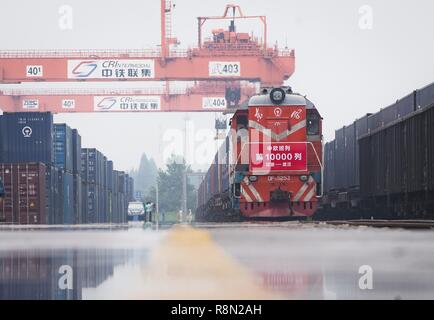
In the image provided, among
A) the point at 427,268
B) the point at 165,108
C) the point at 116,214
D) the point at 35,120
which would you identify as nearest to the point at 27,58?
the point at 35,120

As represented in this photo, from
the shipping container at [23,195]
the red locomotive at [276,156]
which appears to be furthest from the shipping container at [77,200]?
the red locomotive at [276,156]

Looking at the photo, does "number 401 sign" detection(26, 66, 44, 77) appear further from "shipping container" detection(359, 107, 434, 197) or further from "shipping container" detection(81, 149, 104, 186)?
"shipping container" detection(359, 107, 434, 197)

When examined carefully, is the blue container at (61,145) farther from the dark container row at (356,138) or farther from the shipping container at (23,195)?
the dark container row at (356,138)

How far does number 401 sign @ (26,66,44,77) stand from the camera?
164 ft

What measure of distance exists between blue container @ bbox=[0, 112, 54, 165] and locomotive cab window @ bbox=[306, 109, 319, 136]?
65.1ft

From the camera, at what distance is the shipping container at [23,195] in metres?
39.6

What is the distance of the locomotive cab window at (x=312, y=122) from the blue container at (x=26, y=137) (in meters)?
19.9

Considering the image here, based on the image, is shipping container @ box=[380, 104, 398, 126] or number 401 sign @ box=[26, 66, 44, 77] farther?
number 401 sign @ box=[26, 66, 44, 77]

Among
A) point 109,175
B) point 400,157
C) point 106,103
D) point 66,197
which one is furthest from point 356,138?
point 109,175

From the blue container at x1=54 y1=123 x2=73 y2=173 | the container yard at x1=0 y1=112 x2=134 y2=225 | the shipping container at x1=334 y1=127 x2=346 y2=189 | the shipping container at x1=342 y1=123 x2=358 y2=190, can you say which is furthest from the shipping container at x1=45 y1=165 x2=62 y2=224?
the shipping container at x1=342 y1=123 x2=358 y2=190

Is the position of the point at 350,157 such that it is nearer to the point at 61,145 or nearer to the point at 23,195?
the point at 23,195

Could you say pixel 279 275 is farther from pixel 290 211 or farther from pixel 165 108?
pixel 165 108

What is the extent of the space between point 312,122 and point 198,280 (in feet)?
64.4

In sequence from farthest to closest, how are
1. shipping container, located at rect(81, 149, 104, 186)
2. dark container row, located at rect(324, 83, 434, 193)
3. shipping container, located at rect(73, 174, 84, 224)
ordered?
shipping container, located at rect(81, 149, 104, 186), shipping container, located at rect(73, 174, 84, 224), dark container row, located at rect(324, 83, 434, 193)
